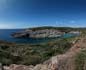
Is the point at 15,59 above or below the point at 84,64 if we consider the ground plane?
below

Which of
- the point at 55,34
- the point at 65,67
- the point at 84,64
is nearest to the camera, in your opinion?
the point at 84,64

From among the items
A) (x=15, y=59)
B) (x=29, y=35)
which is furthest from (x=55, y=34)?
(x=15, y=59)

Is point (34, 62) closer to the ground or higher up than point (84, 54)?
closer to the ground

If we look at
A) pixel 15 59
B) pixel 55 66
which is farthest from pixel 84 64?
pixel 15 59

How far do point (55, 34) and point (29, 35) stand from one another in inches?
708

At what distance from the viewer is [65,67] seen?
7582mm

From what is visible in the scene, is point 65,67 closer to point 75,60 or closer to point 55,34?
point 75,60

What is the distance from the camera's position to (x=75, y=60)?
732 centimetres

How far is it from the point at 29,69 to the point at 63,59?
5.79 ft

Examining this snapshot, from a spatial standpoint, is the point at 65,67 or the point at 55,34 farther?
the point at 55,34

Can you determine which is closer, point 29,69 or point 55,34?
point 29,69

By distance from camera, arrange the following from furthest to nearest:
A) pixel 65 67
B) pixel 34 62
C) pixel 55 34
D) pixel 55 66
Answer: pixel 55 34 → pixel 34 62 → pixel 55 66 → pixel 65 67

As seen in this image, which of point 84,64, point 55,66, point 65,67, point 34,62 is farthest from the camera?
point 34,62

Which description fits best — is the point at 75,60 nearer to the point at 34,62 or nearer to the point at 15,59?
the point at 34,62
